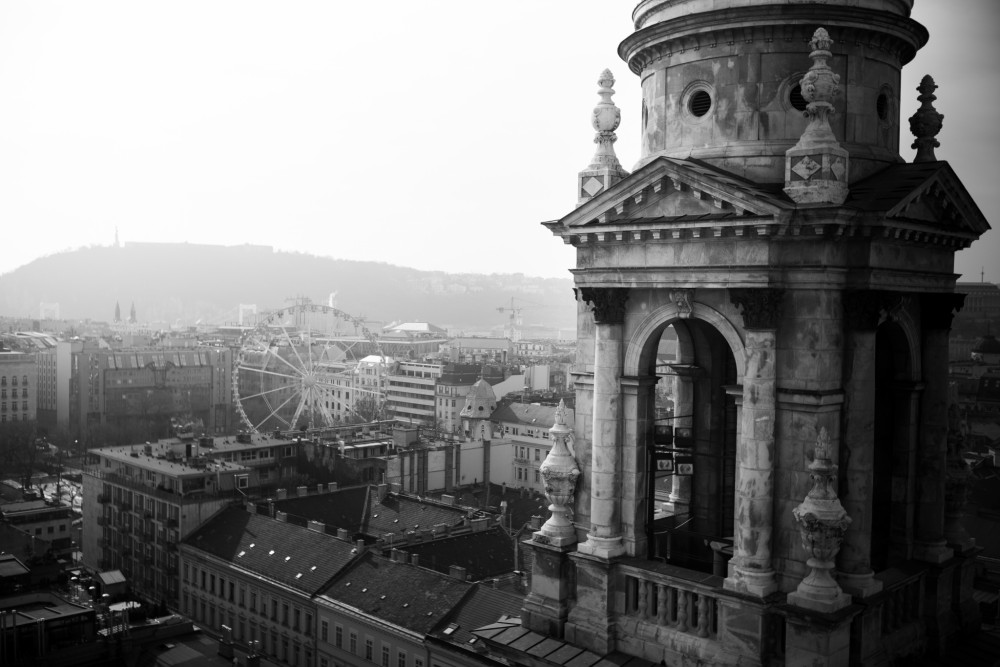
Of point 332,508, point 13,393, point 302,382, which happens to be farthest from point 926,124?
point 13,393

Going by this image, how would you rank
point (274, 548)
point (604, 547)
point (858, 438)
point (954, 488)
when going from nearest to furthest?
point (858, 438)
point (604, 547)
point (954, 488)
point (274, 548)

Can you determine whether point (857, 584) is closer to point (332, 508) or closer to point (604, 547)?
point (604, 547)

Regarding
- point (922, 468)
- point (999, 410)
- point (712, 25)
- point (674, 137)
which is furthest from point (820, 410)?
point (999, 410)

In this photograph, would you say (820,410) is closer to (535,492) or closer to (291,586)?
(291,586)

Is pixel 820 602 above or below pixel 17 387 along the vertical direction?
above

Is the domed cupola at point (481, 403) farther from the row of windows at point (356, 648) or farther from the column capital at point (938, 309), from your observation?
the column capital at point (938, 309)

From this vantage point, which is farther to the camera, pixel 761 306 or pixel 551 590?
pixel 551 590

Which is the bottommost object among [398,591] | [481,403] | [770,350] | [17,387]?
[398,591]

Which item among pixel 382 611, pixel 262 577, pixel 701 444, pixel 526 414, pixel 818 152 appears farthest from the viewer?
pixel 526 414
